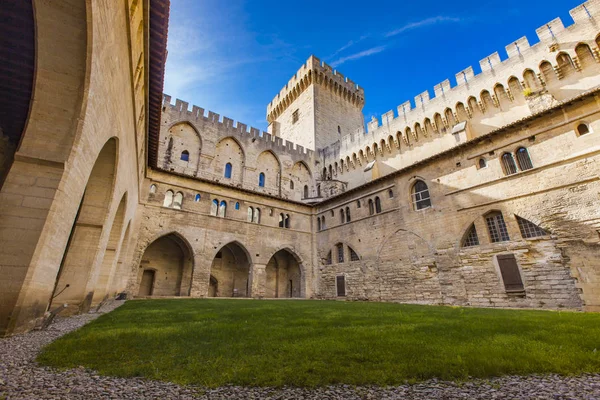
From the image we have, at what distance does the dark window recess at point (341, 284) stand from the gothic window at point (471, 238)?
8655 millimetres

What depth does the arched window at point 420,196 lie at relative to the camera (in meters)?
16.8

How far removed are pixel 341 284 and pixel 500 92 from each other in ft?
52.8

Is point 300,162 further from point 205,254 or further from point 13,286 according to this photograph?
point 13,286

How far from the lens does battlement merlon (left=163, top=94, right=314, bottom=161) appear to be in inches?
859

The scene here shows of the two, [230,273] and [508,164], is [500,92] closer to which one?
[508,164]

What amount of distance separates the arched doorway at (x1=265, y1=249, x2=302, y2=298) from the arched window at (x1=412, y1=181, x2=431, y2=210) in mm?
11107

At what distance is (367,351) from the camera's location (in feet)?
11.8

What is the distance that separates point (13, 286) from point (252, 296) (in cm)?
1680

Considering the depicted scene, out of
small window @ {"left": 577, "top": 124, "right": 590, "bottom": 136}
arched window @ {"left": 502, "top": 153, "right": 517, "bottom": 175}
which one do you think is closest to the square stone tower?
arched window @ {"left": 502, "top": 153, "right": 517, "bottom": 175}

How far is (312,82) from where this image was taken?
31.1 m

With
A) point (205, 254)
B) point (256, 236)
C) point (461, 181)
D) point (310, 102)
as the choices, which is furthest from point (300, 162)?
point (461, 181)

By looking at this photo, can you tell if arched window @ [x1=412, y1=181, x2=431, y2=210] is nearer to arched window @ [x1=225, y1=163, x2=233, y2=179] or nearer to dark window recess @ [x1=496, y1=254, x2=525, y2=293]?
dark window recess @ [x1=496, y1=254, x2=525, y2=293]

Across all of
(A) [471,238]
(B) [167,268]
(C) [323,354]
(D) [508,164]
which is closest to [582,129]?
(D) [508,164]

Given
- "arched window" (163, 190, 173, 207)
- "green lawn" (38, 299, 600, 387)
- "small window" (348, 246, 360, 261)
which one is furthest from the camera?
Answer: "small window" (348, 246, 360, 261)
